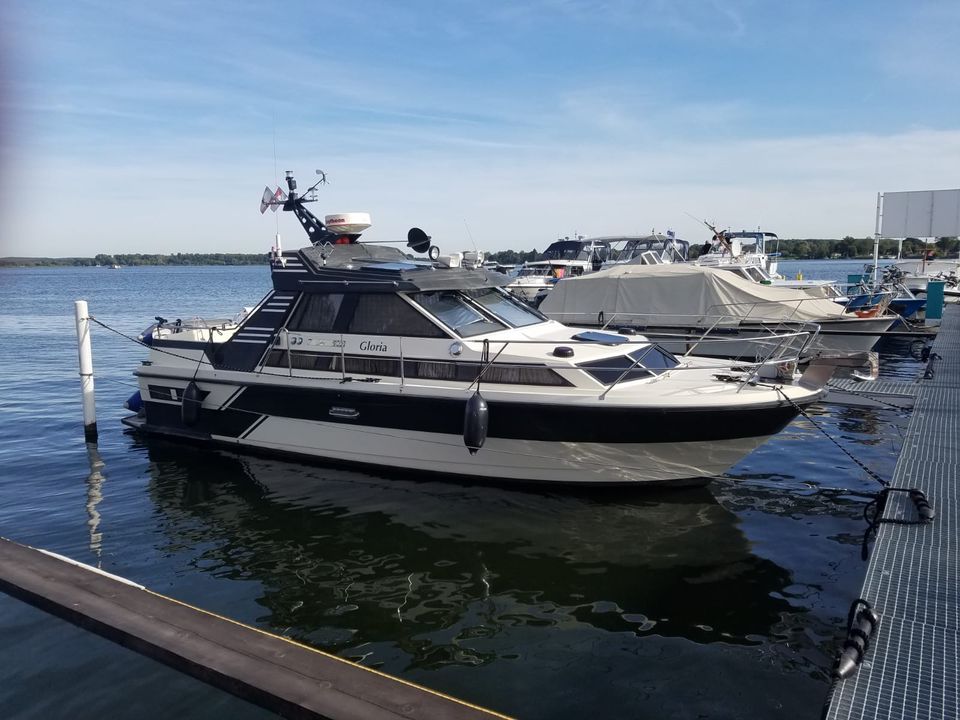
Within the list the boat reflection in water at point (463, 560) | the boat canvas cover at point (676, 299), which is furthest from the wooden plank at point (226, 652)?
the boat canvas cover at point (676, 299)

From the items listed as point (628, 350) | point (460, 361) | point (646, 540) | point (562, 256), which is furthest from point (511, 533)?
point (562, 256)

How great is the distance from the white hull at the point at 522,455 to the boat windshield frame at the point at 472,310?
1463 millimetres

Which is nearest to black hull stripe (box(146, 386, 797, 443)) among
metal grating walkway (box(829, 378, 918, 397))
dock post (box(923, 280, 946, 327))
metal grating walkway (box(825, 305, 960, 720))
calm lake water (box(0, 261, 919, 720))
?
calm lake water (box(0, 261, 919, 720))

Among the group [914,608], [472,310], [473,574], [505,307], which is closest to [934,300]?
[505,307]

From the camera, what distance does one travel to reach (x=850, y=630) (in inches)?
171

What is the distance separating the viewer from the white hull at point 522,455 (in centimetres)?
766

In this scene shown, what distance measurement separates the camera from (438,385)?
8320 millimetres

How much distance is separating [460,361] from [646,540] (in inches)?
114

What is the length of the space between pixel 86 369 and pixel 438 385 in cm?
631

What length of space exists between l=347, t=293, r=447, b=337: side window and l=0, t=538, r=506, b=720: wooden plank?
14.1 ft

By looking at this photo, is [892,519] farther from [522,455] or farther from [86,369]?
[86,369]

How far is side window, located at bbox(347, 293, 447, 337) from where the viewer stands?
8703 mm

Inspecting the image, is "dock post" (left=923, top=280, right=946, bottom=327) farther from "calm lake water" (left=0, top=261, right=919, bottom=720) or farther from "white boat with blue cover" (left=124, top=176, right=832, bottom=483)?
"white boat with blue cover" (left=124, top=176, right=832, bottom=483)

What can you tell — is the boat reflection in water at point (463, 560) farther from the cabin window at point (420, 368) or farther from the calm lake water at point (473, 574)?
the cabin window at point (420, 368)
